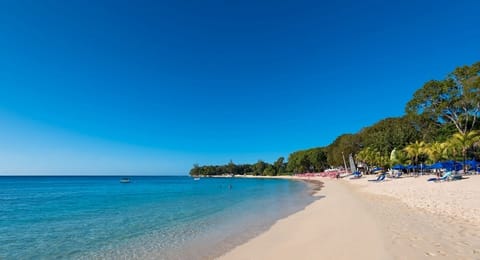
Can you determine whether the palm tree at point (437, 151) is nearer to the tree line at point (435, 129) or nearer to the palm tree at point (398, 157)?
the tree line at point (435, 129)

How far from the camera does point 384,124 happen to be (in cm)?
5841

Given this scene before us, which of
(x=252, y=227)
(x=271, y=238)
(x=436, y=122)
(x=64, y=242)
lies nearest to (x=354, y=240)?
(x=271, y=238)

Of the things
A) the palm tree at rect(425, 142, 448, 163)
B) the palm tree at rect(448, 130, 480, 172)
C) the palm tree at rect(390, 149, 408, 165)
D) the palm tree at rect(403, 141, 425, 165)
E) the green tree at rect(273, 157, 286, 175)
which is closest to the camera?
the palm tree at rect(448, 130, 480, 172)

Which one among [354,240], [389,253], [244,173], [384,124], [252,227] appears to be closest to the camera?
[389,253]

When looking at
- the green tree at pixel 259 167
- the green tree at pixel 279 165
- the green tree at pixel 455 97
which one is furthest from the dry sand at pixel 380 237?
the green tree at pixel 259 167

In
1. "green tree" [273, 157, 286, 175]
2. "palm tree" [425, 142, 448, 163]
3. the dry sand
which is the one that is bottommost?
the dry sand

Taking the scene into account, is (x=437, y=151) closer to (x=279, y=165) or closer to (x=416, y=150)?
(x=416, y=150)

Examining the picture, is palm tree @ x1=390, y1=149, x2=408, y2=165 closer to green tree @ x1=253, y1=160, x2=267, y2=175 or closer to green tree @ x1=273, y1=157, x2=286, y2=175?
green tree @ x1=273, y1=157, x2=286, y2=175

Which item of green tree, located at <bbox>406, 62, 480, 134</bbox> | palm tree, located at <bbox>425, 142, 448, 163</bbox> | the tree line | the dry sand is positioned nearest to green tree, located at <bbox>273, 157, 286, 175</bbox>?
the tree line

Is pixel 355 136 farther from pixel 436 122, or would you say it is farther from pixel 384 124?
pixel 436 122

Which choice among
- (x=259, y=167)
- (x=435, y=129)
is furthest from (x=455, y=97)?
(x=259, y=167)

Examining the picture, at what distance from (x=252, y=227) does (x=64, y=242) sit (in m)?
6.94

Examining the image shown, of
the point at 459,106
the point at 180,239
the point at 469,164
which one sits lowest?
the point at 180,239

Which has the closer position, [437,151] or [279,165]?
[437,151]
